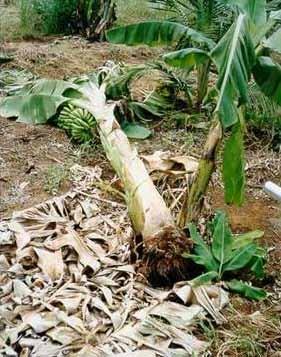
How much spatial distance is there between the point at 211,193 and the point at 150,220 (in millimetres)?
995

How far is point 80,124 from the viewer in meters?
4.44

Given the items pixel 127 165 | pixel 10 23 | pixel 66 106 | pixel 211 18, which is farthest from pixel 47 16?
pixel 127 165

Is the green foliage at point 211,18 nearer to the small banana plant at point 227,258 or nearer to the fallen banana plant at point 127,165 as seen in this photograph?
the fallen banana plant at point 127,165

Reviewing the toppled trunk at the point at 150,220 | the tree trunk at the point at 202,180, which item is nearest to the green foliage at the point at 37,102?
the toppled trunk at the point at 150,220

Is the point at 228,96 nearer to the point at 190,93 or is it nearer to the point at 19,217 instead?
the point at 19,217

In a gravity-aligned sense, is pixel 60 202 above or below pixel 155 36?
below

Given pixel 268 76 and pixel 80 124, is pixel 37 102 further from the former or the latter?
pixel 268 76

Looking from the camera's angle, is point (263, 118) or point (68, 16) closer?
point (263, 118)

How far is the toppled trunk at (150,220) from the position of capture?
2852mm

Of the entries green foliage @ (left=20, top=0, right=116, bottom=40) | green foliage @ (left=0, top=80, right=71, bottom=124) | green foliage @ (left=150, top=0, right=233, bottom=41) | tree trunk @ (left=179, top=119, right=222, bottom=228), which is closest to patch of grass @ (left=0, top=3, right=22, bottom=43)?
green foliage @ (left=20, top=0, right=116, bottom=40)

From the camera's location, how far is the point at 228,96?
249 cm

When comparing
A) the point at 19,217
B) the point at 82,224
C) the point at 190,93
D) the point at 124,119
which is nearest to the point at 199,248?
the point at 82,224

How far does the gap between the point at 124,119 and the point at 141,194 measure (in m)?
1.62

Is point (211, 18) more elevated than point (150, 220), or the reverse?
point (211, 18)
